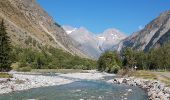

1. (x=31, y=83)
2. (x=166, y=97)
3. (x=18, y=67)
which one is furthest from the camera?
(x=18, y=67)

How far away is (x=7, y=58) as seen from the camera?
10719 cm

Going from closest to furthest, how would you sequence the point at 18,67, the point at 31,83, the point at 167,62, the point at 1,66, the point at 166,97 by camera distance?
the point at 166,97 < the point at 31,83 < the point at 1,66 < the point at 18,67 < the point at 167,62

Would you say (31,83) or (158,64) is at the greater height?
(158,64)

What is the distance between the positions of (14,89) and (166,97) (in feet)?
98.0

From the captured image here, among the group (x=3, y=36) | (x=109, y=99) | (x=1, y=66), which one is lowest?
(x=109, y=99)

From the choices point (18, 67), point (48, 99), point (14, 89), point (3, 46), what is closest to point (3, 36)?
point (3, 46)

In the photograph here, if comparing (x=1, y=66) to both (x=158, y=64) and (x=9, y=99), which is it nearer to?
(x=9, y=99)

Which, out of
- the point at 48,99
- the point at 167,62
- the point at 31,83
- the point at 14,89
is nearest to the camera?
the point at 48,99

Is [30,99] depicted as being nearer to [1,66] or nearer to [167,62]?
[1,66]

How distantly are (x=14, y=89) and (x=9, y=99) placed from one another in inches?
515

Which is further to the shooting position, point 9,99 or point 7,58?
point 7,58

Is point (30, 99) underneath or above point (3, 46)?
underneath

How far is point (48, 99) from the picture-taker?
54406 millimetres

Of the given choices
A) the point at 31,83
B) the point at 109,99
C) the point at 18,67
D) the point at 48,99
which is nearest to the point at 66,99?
the point at 48,99
